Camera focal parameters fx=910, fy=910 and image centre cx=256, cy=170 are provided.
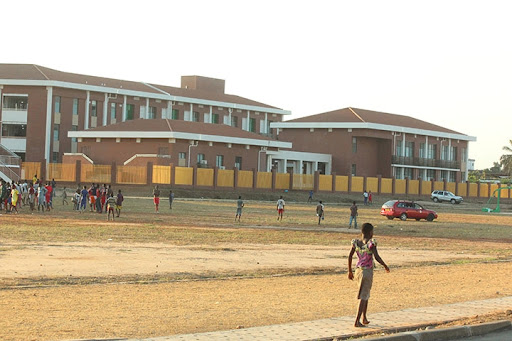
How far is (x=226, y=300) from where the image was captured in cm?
1625

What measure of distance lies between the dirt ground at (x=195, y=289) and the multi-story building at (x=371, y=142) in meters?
62.6

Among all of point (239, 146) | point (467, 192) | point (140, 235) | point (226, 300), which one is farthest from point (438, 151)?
point (226, 300)

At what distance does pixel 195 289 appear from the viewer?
1798 centimetres

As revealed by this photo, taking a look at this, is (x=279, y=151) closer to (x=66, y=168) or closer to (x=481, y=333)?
(x=66, y=168)

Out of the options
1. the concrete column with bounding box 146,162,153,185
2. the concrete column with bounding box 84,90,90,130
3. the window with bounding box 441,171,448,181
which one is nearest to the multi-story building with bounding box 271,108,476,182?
the window with bounding box 441,171,448,181

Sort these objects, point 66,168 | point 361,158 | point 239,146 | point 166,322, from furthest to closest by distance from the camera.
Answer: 1. point 361,158
2. point 239,146
3. point 66,168
4. point 166,322

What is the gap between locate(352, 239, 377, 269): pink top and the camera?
43.6 ft

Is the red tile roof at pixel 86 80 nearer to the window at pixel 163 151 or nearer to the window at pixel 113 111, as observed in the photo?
the window at pixel 113 111

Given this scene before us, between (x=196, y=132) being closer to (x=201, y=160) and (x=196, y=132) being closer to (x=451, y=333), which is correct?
(x=201, y=160)

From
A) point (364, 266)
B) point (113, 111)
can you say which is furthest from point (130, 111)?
point (364, 266)


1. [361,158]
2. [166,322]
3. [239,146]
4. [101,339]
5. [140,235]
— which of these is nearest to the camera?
[101,339]

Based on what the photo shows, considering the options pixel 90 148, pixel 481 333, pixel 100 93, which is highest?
pixel 100 93

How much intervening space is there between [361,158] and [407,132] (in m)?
6.32

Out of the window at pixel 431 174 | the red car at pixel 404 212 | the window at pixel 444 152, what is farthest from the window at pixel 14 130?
the window at pixel 444 152
